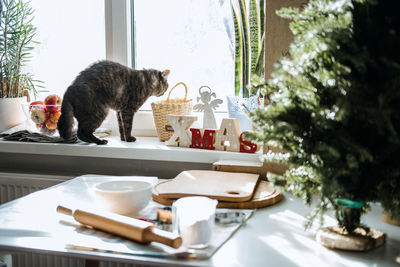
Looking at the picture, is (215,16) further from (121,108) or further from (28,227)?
(28,227)

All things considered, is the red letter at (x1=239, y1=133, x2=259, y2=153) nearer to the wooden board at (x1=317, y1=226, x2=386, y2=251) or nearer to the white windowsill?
the white windowsill

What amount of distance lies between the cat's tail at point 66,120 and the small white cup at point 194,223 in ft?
2.84

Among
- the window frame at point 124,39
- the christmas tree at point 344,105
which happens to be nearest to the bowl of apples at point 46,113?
the window frame at point 124,39

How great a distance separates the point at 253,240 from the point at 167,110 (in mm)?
852

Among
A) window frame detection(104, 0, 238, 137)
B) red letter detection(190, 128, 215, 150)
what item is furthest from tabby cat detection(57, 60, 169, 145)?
red letter detection(190, 128, 215, 150)

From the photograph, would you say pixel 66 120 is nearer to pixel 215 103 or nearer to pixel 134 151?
pixel 134 151

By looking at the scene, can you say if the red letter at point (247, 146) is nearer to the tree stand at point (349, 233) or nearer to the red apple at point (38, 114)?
the tree stand at point (349, 233)

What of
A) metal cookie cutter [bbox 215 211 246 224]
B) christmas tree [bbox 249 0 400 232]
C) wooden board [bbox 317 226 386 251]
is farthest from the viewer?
metal cookie cutter [bbox 215 211 246 224]

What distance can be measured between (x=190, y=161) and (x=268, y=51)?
0.49 metres

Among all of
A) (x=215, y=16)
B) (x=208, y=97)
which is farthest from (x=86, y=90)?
(x=215, y=16)

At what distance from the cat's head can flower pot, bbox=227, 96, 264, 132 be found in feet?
0.95

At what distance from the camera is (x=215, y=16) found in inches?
70.3

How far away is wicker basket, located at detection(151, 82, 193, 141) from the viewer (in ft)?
5.46

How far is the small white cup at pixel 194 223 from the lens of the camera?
0.86 metres
